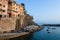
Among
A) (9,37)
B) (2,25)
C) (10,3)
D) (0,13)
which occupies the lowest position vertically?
(9,37)

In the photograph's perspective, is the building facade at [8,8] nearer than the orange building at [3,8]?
No

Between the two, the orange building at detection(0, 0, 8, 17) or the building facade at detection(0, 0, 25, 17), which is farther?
the building facade at detection(0, 0, 25, 17)

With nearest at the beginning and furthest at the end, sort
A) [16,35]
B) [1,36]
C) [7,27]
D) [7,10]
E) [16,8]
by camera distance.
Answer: [1,36] → [16,35] → [7,27] → [7,10] → [16,8]

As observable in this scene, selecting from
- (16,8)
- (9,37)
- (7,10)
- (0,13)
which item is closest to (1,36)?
(9,37)

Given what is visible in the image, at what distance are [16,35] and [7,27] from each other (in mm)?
5801

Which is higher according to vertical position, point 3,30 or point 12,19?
point 12,19

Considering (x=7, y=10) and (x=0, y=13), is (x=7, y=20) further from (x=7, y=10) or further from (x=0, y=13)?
(x=7, y=10)

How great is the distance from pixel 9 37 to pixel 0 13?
48.5ft

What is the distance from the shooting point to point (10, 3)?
65562 mm

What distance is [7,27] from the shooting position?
52.4 metres

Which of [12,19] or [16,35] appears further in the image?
[12,19]

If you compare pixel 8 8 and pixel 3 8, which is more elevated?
pixel 8 8

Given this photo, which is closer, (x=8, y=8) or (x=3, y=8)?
(x=3, y=8)

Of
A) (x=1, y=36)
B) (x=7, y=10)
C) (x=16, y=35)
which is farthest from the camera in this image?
(x=7, y=10)
